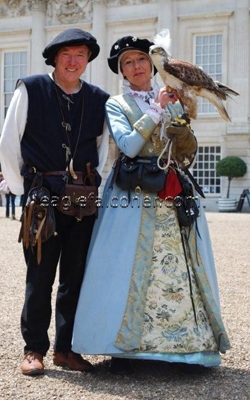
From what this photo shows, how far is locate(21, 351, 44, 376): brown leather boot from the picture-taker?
Answer: 3.16 metres

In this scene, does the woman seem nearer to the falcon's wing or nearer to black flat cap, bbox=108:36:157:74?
black flat cap, bbox=108:36:157:74

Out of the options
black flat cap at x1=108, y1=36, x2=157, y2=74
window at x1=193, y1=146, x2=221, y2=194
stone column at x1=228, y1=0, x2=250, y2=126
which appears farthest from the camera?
window at x1=193, y1=146, x2=221, y2=194

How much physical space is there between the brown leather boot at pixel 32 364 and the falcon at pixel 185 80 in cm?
145

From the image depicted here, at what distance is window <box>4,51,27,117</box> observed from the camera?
82.7 feet

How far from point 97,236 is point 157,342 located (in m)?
0.61

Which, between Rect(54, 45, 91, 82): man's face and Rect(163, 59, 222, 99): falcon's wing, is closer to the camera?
Rect(163, 59, 222, 99): falcon's wing

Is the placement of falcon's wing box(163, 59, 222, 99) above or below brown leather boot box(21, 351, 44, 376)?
above

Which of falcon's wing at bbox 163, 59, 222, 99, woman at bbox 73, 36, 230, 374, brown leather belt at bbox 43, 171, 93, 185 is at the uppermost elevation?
falcon's wing at bbox 163, 59, 222, 99

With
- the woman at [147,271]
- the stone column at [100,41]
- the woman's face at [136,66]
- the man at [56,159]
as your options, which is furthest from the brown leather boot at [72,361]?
the stone column at [100,41]

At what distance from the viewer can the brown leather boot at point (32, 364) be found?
3.16m

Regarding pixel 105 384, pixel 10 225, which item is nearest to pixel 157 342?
pixel 105 384

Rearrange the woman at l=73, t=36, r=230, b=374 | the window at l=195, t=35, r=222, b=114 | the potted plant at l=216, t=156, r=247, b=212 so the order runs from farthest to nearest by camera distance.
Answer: the window at l=195, t=35, r=222, b=114 → the potted plant at l=216, t=156, r=247, b=212 → the woman at l=73, t=36, r=230, b=374

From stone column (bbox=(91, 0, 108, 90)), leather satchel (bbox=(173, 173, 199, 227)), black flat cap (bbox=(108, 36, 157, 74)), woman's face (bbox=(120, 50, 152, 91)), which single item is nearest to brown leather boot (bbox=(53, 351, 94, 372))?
leather satchel (bbox=(173, 173, 199, 227))

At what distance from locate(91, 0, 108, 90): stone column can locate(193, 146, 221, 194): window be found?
438 cm
